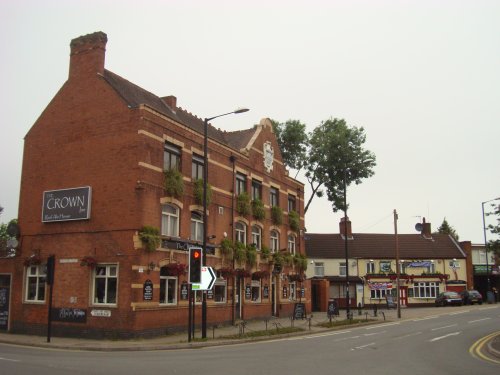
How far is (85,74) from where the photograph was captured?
26.6m

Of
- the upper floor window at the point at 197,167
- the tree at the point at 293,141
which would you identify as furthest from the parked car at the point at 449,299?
the upper floor window at the point at 197,167

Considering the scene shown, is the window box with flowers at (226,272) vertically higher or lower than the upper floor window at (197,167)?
lower

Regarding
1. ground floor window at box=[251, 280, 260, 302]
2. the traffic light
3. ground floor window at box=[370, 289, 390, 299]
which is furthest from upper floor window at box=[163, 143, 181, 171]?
ground floor window at box=[370, 289, 390, 299]

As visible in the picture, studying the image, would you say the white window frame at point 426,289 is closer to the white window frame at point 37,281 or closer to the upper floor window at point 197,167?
the upper floor window at point 197,167

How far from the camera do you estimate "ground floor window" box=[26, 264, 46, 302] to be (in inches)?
1006

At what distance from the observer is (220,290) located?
2956 cm

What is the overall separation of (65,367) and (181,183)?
44.4 ft

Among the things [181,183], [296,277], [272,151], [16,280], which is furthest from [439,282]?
[16,280]

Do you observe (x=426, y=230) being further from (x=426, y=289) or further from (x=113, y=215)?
(x=113, y=215)

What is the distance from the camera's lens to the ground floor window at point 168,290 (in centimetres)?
2485

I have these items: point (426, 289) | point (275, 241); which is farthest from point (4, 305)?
point (426, 289)

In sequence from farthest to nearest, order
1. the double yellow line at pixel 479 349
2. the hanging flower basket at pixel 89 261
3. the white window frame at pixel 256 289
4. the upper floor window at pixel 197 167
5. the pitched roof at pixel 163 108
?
the white window frame at pixel 256 289, the upper floor window at pixel 197 167, the pitched roof at pixel 163 108, the hanging flower basket at pixel 89 261, the double yellow line at pixel 479 349

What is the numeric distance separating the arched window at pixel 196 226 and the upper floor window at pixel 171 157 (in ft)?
9.30

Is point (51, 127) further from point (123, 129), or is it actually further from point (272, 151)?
point (272, 151)
